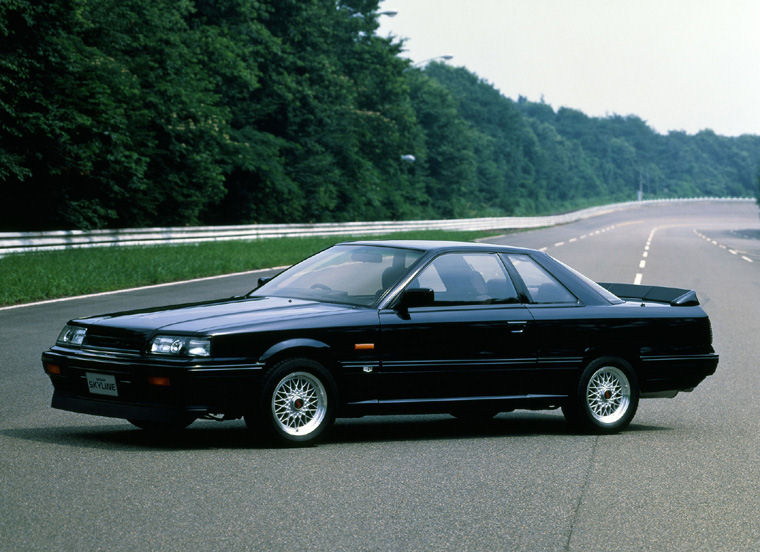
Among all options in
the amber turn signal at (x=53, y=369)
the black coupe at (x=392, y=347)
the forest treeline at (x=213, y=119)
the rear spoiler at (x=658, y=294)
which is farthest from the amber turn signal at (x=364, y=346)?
the forest treeline at (x=213, y=119)

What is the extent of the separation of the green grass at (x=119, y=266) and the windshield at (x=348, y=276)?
464 inches

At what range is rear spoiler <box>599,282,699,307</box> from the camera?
9.35 meters

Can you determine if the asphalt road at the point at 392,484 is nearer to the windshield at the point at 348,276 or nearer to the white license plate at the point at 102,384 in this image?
the white license plate at the point at 102,384

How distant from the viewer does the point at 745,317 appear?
61.0 feet

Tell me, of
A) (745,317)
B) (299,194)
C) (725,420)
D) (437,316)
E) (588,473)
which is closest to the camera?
(588,473)

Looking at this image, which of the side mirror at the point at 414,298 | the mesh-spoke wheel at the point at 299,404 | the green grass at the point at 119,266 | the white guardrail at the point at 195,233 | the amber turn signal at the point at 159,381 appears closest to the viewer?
the amber turn signal at the point at 159,381

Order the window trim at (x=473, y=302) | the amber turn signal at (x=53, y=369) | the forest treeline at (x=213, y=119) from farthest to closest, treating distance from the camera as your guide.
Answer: the forest treeline at (x=213, y=119), the window trim at (x=473, y=302), the amber turn signal at (x=53, y=369)

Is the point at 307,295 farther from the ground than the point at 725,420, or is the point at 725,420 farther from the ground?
the point at 307,295

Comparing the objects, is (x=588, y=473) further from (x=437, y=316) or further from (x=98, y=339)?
(x=98, y=339)

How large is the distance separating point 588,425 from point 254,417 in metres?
2.68

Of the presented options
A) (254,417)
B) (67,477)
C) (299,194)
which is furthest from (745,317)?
(299,194)

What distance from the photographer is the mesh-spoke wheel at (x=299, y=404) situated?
24.6 feet

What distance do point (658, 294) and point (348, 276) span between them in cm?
278

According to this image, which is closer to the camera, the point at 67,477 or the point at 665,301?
the point at 67,477
